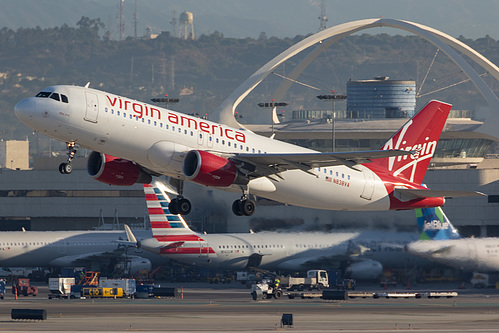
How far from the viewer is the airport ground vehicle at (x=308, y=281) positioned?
9475cm

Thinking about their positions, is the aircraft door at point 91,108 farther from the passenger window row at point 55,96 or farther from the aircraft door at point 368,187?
the aircraft door at point 368,187

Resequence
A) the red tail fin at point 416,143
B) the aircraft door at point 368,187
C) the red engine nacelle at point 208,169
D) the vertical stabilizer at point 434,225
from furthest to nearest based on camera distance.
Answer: the vertical stabilizer at point 434,225 → the red tail fin at point 416,143 → the aircraft door at point 368,187 → the red engine nacelle at point 208,169

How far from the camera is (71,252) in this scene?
351ft

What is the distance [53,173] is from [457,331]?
96.5 meters

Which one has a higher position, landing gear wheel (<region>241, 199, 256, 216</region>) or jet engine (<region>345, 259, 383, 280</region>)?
landing gear wheel (<region>241, 199, 256, 216</region>)

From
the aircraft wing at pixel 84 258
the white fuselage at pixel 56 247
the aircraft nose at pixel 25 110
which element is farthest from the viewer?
the aircraft wing at pixel 84 258

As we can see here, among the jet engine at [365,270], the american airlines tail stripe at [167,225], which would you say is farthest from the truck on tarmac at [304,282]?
the american airlines tail stripe at [167,225]

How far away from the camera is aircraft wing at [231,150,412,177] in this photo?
184 feet

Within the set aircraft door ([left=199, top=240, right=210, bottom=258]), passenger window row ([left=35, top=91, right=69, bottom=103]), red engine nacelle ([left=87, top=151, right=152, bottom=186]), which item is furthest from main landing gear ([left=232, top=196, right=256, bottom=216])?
aircraft door ([left=199, top=240, right=210, bottom=258])

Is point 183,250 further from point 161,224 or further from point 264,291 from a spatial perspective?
point 264,291

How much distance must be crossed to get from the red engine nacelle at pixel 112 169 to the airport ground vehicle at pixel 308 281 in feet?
127

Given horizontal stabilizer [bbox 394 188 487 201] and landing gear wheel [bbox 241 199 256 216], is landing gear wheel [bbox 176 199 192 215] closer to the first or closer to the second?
→ landing gear wheel [bbox 241 199 256 216]

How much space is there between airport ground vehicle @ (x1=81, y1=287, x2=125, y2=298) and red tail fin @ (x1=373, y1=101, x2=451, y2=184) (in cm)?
3202

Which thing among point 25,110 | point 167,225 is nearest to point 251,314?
point 167,225
